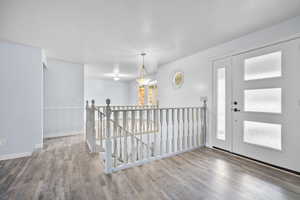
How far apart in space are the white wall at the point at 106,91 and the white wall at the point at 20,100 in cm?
476

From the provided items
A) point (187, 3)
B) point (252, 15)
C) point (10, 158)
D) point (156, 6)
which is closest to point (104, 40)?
point (156, 6)

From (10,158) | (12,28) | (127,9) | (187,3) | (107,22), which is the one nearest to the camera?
(187,3)

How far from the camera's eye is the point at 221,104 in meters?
3.16

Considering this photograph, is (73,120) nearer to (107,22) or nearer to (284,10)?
(107,22)

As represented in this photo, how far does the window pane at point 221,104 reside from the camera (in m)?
3.12

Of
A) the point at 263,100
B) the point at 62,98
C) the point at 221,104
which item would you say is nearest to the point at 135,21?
the point at 221,104

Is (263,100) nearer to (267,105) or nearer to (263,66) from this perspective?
(267,105)

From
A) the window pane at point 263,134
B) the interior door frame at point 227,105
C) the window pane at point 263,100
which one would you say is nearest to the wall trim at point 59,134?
the interior door frame at point 227,105

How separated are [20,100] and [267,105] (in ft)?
16.6

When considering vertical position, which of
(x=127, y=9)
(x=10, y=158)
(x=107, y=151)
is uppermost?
(x=127, y=9)

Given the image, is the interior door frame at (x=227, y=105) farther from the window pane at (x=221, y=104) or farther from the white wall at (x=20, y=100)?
the white wall at (x=20, y=100)

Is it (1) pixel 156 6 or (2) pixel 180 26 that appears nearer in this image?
(1) pixel 156 6

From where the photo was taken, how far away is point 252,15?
206cm

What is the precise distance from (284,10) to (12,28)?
444cm
